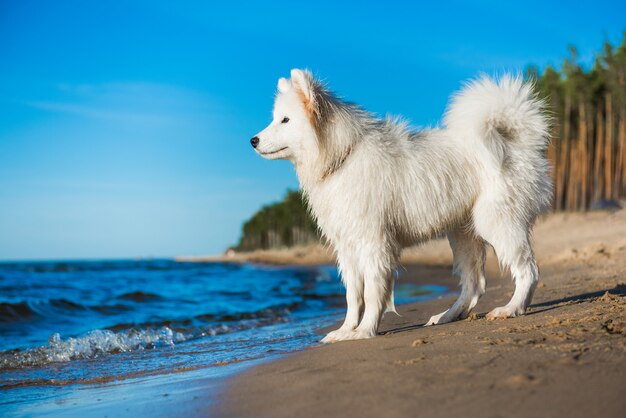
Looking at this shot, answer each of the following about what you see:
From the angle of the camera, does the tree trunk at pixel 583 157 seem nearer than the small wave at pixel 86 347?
No

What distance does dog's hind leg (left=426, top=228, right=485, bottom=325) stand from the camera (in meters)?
6.37

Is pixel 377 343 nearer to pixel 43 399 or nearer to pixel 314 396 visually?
pixel 314 396

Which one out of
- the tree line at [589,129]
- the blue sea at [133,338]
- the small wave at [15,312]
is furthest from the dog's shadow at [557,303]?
the tree line at [589,129]

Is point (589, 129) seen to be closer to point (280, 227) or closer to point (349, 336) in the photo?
point (349, 336)

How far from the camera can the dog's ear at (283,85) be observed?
588cm

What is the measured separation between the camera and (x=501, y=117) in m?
6.12

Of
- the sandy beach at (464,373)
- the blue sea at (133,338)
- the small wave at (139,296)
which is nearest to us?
the sandy beach at (464,373)

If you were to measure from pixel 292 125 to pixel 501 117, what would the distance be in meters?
2.16

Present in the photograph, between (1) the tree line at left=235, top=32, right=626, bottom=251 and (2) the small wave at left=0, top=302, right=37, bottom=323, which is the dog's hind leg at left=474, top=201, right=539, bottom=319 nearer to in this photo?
(2) the small wave at left=0, top=302, right=37, bottom=323

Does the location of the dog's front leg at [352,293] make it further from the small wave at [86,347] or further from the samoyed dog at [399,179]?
the small wave at [86,347]

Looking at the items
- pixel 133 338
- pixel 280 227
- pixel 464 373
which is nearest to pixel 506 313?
pixel 464 373

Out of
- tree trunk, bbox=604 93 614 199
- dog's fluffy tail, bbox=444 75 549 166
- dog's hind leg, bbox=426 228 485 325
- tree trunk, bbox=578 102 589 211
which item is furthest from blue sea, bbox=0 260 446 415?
tree trunk, bbox=578 102 589 211

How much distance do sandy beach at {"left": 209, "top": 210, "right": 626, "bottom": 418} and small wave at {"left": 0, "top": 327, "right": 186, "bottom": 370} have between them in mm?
3205

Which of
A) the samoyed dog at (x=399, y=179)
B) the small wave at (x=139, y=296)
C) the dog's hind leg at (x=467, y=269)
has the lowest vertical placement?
the small wave at (x=139, y=296)
